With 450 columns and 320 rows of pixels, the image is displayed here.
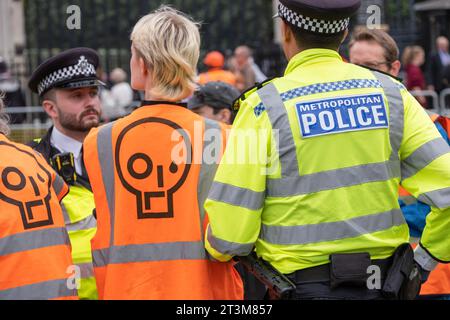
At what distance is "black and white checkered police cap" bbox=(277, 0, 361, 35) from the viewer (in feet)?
12.7

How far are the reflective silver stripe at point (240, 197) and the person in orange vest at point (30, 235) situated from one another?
705 millimetres

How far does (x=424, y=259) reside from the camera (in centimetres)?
407

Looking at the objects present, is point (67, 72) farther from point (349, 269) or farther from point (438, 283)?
point (349, 269)

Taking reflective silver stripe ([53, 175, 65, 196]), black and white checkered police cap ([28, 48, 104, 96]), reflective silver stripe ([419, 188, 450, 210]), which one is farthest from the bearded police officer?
reflective silver stripe ([419, 188, 450, 210])

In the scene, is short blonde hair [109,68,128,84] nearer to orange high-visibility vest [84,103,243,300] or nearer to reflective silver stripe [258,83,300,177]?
orange high-visibility vest [84,103,243,300]

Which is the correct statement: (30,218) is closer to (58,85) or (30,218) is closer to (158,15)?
(158,15)

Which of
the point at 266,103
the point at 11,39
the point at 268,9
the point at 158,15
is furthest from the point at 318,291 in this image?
the point at 11,39

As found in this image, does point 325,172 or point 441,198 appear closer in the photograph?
point 325,172

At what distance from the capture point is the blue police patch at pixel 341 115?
380cm

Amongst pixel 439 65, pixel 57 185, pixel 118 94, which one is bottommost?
pixel 118 94

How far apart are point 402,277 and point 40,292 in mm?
1459

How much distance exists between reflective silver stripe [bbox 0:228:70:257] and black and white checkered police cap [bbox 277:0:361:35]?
1302 millimetres

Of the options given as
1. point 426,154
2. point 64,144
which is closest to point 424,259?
point 426,154
